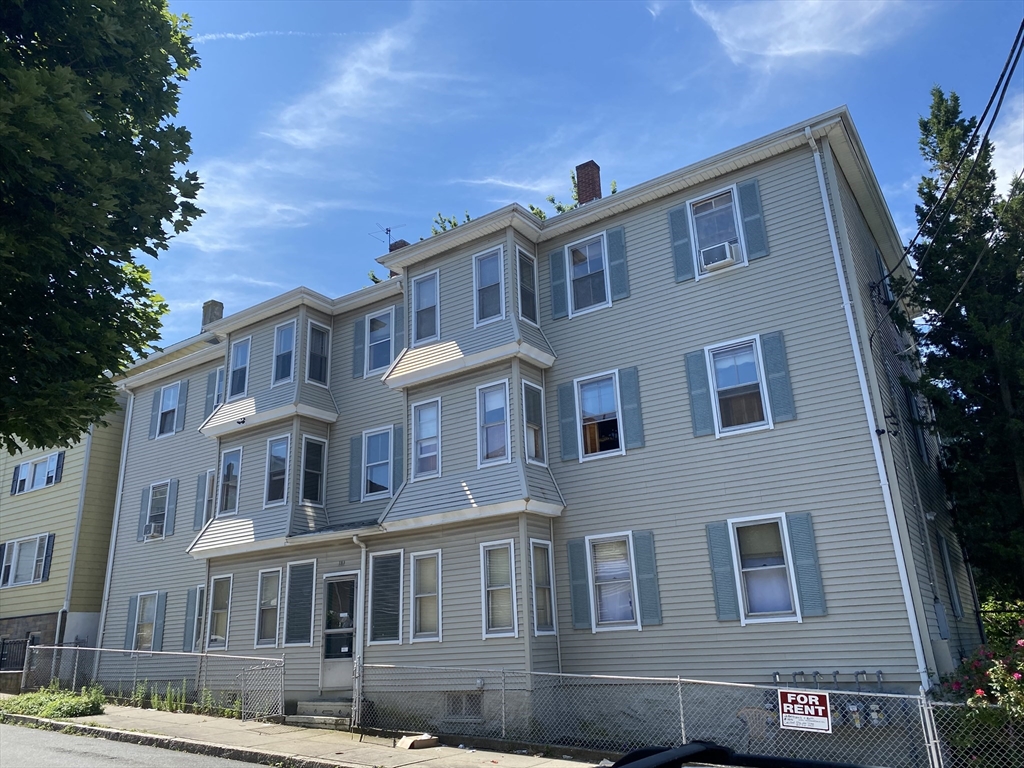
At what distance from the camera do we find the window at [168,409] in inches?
995

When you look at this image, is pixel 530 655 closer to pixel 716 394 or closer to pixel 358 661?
pixel 358 661

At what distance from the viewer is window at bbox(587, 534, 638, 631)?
1485 cm

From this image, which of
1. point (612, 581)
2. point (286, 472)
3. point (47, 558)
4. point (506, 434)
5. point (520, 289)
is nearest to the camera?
point (612, 581)

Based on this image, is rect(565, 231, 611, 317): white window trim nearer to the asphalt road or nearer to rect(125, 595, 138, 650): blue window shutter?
the asphalt road

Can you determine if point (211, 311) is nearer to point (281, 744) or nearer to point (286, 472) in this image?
Result: point (286, 472)

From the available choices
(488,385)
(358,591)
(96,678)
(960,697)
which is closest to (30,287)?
(488,385)

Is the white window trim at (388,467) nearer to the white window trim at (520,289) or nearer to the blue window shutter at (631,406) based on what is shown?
the white window trim at (520,289)

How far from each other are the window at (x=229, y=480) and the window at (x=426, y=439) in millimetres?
6107

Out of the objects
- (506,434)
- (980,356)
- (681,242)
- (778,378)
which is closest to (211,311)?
(506,434)

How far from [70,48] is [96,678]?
Answer: 1998 centimetres

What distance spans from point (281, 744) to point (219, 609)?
781cm

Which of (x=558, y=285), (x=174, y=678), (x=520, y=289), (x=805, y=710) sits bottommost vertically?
(x=805, y=710)

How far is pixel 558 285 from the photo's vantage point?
1767 centimetres

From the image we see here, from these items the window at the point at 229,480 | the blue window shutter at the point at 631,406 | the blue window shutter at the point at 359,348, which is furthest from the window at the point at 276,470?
the blue window shutter at the point at 631,406
